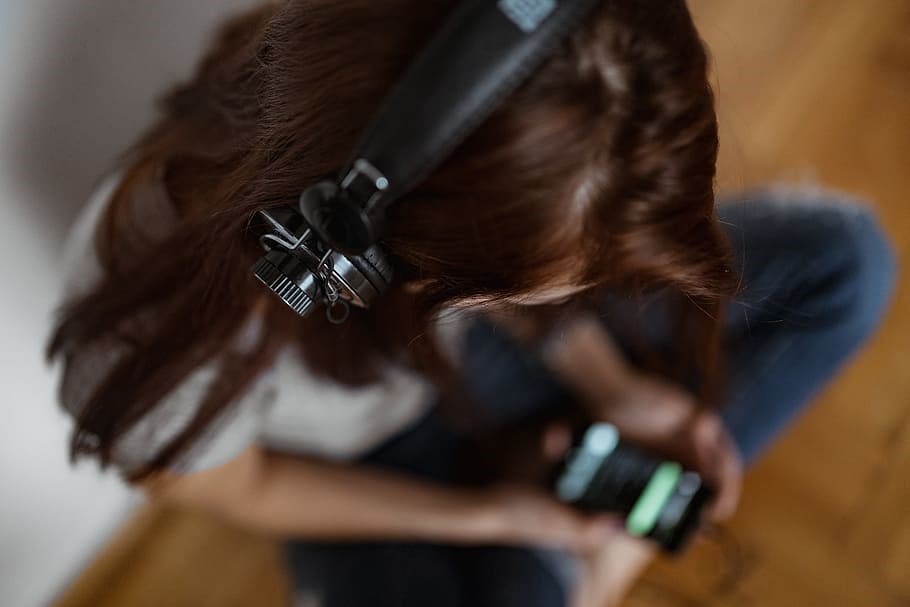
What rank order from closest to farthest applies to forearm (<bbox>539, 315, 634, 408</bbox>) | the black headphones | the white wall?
the black headphones → the white wall → forearm (<bbox>539, 315, 634, 408</bbox>)

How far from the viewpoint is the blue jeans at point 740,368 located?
708 millimetres

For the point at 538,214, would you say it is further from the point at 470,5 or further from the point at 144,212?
the point at 144,212

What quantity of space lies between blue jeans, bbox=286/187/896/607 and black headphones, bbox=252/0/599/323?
42 centimetres

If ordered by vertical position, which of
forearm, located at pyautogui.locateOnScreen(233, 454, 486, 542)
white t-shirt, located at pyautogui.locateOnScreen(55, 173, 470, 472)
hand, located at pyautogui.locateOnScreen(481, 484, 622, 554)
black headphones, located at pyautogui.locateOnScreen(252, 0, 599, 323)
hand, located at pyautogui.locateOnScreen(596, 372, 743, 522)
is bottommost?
hand, located at pyautogui.locateOnScreen(596, 372, 743, 522)

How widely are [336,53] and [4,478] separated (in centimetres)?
58

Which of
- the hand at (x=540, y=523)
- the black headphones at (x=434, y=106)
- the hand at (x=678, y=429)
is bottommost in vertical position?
the hand at (x=678, y=429)

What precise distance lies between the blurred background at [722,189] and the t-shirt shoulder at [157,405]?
0.07 m

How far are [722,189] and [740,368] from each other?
0.20 m

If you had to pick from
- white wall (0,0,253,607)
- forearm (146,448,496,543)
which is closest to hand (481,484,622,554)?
forearm (146,448,496,543)

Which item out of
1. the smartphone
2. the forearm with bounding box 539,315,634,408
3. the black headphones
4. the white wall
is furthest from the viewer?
the forearm with bounding box 539,315,634,408

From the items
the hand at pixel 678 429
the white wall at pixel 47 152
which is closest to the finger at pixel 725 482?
the hand at pixel 678 429

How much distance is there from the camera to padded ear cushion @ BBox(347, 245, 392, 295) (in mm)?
338

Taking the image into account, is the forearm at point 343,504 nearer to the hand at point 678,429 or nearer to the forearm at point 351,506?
the forearm at point 351,506

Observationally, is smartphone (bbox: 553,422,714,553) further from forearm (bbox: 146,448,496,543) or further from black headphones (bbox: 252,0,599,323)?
black headphones (bbox: 252,0,599,323)
